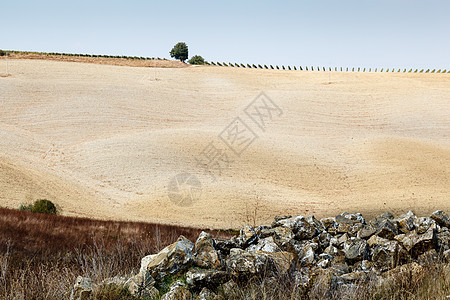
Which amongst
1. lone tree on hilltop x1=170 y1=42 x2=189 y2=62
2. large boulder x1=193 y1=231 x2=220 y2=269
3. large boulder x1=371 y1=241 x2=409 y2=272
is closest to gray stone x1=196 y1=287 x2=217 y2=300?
large boulder x1=193 y1=231 x2=220 y2=269

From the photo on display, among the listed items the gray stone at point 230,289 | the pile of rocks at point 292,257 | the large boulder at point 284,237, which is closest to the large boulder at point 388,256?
the pile of rocks at point 292,257

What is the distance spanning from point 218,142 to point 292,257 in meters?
30.6

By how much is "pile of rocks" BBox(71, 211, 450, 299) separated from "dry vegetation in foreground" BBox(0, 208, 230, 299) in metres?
0.87

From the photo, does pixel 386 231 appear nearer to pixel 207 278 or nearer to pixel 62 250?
pixel 207 278

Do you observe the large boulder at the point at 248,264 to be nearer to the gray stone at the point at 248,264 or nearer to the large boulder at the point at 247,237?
the gray stone at the point at 248,264

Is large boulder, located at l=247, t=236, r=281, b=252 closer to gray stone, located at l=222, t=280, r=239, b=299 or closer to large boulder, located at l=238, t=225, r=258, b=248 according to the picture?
large boulder, located at l=238, t=225, r=258, b=248

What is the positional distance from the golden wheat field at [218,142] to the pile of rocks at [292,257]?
190 inches

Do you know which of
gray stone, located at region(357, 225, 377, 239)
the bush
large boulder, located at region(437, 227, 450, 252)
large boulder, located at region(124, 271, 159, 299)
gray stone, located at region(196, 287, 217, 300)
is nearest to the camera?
gray stone, located at region(196, 287, 217, 300)

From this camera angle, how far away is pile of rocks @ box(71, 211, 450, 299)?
26.1 ft

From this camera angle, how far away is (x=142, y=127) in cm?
4381

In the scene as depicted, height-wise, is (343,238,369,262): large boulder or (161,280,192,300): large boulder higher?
(343,238,369,262): large boulder

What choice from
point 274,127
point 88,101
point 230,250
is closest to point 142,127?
point 88,101

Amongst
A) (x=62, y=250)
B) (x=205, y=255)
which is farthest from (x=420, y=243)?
(x=62, y=250)

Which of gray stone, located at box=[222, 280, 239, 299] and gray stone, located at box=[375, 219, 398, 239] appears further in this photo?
gray stone, located at box=[375, 219, 398, 239]
